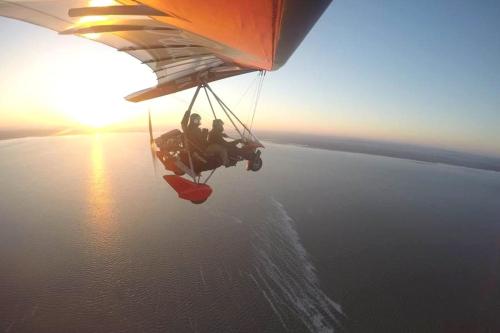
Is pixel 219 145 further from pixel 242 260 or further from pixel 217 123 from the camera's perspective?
pixel 242 260

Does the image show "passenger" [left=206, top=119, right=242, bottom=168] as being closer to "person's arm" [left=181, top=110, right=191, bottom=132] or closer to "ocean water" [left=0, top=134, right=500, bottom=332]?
"person's arm" [left=181, top=110, right=191, bottom=132]

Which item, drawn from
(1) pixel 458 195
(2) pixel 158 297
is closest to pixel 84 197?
(2) pixel 158 297

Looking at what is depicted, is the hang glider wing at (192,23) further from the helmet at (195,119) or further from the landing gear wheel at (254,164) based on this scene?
the landing gear wheel at (254,164)

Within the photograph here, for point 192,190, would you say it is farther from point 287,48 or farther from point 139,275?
point 139,275

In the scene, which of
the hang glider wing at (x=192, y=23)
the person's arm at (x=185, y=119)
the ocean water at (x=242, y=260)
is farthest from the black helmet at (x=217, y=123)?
the ocean water at (x=242, y=260)

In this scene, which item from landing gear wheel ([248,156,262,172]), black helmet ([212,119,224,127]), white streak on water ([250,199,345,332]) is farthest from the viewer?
white streak on water ([250,199,345,332])

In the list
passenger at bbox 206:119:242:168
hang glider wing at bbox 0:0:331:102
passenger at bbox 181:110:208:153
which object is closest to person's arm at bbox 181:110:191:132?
passenger at bbox 181:110:208:153
